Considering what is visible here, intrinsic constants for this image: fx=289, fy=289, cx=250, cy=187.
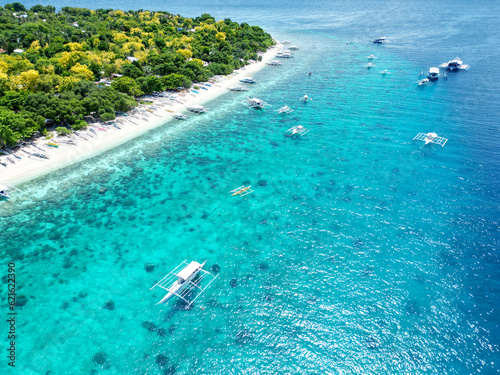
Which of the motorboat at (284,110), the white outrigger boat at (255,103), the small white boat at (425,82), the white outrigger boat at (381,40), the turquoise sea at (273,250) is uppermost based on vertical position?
the white outrigger boat at (381,40)

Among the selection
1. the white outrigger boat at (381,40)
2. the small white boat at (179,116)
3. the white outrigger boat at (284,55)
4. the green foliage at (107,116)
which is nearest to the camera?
the green foliage at (107,116)

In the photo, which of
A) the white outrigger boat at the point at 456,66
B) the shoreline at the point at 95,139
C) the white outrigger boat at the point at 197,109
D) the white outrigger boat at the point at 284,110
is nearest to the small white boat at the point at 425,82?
the white outrigger boat at the point at 456,66

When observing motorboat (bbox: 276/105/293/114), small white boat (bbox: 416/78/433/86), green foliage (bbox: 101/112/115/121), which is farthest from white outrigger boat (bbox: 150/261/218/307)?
small white boat (bbox: 416/78/433/86)

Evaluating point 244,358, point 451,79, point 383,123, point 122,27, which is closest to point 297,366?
point 244,358

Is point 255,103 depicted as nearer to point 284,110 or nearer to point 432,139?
point 284,110

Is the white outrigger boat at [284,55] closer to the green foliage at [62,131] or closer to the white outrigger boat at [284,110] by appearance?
the white outrigger boat at [284,110]

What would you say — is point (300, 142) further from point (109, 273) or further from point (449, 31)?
point (449, 31)
